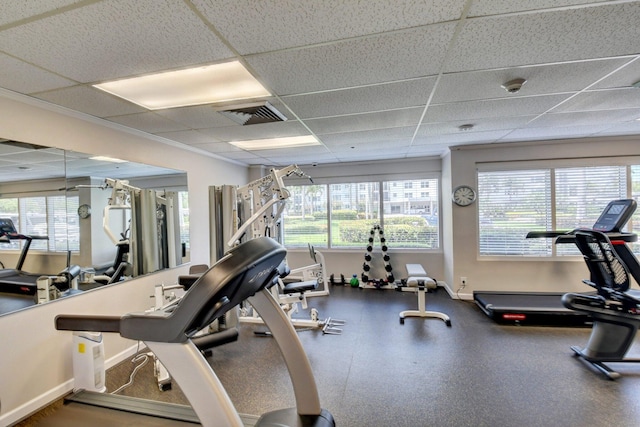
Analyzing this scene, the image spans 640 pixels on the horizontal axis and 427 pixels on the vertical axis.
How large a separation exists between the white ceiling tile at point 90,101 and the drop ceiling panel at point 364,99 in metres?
1.38

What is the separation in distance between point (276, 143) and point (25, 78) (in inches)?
101

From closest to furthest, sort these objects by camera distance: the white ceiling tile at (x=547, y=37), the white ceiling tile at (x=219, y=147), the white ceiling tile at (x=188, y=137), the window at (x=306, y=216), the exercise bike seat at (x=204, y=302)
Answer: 1. the exercise bike seat at (x=204, y=302)
2. the white ceiling tile at (x=547, y=37)
3. the white ceiling tile at (x=188, y=137)
4. the white ceiling tile at (x=219, y=147)
5. the window at (x=306, y=216)

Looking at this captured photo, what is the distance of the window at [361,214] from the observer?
5453 mm

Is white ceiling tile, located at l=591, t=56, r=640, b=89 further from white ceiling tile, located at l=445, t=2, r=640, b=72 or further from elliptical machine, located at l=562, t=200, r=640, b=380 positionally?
elliptical machine, located at l=562, t=200, r=640, b=380

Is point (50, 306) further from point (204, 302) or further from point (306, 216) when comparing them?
point (306, 216)

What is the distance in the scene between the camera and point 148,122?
278 cm

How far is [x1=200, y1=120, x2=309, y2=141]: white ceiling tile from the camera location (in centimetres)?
304

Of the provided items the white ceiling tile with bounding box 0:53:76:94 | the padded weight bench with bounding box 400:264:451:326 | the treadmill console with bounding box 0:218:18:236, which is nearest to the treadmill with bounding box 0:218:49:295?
the treadmill console with bounding box 0:218:18:236

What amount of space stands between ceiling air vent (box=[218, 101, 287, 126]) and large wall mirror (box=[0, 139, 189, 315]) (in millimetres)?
1366

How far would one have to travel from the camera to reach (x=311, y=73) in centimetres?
189

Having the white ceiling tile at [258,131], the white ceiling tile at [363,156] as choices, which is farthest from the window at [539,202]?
the white ceiling tile at [258,131]

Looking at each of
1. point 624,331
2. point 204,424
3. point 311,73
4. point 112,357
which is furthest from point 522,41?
point 112,357

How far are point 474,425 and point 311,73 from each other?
267 cm

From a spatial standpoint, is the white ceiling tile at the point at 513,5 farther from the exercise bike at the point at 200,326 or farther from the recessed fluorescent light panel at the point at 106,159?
the recessed fluorescent light panel at the point at 106,159
